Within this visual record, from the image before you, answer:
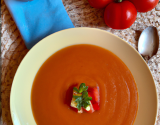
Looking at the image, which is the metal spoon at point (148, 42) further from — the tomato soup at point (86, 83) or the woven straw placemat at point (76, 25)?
the tomato soup at point (86, 83)

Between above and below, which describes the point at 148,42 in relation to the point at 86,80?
above

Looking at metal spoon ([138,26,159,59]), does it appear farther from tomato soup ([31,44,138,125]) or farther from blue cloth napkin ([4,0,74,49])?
blue cloth napkin ([4,0,74,49])

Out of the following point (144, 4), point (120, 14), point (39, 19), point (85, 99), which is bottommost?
point (85, 99)

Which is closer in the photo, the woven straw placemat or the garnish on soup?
the garnish on soup

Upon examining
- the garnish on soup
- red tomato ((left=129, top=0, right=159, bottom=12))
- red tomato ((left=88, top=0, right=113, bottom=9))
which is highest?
red tomato ((left=129, top=0, right=159, bottom=12))

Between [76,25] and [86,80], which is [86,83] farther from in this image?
[76,25]

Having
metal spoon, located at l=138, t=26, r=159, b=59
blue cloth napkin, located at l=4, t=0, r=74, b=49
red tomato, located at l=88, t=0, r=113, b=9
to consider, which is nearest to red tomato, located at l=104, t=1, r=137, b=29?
red tomato, located at l=88, t=0, r=113, b=9

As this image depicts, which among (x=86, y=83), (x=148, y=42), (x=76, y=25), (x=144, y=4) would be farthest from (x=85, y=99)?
(x=144, y=4)
